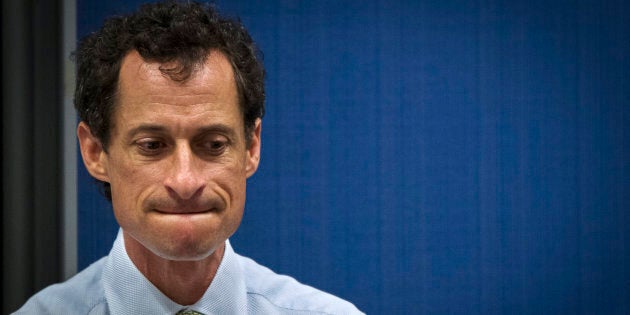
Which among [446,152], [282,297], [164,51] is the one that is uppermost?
[164,51]

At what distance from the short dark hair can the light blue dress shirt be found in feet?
0.94

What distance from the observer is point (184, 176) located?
1108 millimetres

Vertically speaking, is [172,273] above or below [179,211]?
below

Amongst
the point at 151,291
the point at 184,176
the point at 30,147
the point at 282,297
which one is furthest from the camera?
the point at 30,147

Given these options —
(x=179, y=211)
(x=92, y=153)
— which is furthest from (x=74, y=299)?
(x=179, y=211)

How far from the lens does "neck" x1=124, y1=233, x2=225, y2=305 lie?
1292 mm

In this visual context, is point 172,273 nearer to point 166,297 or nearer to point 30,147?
point 166,297

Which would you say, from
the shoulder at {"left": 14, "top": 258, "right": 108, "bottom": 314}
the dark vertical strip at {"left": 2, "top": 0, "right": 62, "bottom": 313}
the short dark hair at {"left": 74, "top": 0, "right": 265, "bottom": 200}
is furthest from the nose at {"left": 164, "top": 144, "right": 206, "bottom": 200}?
the dark vertical strip at {"left": 2, "top": 0, "right": 62, "bottom": 313}

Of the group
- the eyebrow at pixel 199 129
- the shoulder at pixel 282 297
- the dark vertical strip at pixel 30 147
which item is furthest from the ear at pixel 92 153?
the dark vertical strip at pixel 30 147

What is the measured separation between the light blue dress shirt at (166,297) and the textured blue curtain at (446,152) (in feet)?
1.23

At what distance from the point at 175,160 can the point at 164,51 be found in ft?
0.68

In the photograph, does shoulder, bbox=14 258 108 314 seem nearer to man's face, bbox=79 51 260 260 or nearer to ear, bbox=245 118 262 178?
man's face, bbox=79 51 260 260

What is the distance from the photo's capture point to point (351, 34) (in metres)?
1.86

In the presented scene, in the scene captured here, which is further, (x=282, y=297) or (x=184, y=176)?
(x=282, y=297)
